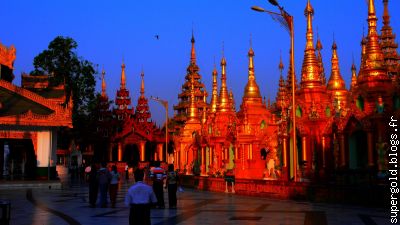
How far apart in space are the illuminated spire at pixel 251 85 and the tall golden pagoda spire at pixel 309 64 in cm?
1032

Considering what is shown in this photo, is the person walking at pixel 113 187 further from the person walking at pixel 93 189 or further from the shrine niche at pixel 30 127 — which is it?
the shrine niche at pixel 30 127

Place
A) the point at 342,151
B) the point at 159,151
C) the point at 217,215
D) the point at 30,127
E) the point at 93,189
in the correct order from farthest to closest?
1. the point at 159,151
2. the point at 30,127
3. the point at 342,151
4. the point at 93,189
5. the point at 217,215

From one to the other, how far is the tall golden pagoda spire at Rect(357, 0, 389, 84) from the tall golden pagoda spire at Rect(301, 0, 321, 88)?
429 cm

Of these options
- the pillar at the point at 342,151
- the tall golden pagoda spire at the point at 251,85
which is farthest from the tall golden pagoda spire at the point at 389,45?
the pillar at the point at 342,151

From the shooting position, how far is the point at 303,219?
47.2ft

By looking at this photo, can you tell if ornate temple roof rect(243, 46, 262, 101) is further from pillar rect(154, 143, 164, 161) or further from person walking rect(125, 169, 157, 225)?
pillar rect(154, 143, 164, 161)

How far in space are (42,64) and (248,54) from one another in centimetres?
1906

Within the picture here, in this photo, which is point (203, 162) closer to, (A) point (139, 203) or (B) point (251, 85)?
(B) point (251, 85)

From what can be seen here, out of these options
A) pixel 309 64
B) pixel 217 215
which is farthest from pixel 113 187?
pixel 309 64

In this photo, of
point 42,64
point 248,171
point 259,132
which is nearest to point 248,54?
point 259,132

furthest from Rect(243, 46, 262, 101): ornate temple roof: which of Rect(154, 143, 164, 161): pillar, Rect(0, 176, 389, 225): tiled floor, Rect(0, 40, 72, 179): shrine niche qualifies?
Rect(154, 143, 164, 161): pillar

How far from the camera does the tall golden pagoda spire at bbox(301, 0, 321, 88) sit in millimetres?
31734

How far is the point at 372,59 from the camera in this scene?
89.5 ft

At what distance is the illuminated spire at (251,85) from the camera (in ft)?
140
